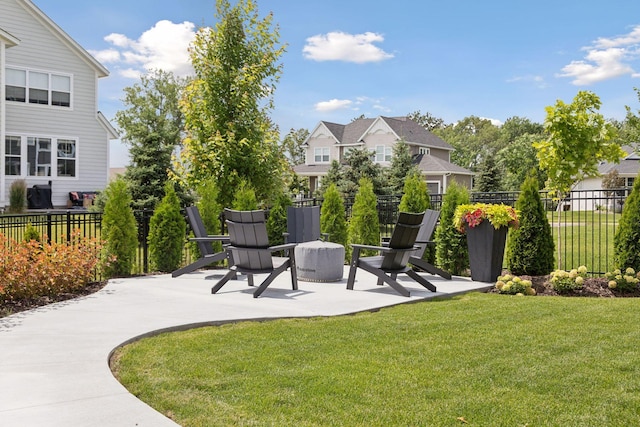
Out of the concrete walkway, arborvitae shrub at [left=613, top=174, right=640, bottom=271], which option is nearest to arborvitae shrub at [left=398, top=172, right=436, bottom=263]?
the concrete walkway

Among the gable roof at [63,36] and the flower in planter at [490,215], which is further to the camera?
the gable roof at [63,36]

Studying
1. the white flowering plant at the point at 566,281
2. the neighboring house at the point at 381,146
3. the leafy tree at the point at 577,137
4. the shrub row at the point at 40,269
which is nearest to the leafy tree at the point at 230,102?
the shrub row at the point at 40,269

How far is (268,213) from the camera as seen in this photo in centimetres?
1220

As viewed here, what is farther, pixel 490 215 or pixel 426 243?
pixel 426 243

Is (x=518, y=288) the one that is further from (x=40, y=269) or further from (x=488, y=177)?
(x=488, y=177)

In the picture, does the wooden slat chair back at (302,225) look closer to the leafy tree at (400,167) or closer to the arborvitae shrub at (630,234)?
the arborvitae shrub at (630,234)

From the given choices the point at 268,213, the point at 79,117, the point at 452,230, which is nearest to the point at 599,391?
the point at 452,230

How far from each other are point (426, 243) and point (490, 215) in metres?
1.11

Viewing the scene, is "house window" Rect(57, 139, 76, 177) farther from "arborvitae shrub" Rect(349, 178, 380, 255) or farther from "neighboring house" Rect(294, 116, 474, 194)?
"neighboring house" Rect(294, 116, 474, 194)

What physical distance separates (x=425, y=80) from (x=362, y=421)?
20.4m

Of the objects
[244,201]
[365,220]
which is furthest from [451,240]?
[244,201]

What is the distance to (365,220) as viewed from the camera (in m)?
11.5

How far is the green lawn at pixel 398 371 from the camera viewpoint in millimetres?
3463

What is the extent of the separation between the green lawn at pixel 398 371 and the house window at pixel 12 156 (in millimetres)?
19648
